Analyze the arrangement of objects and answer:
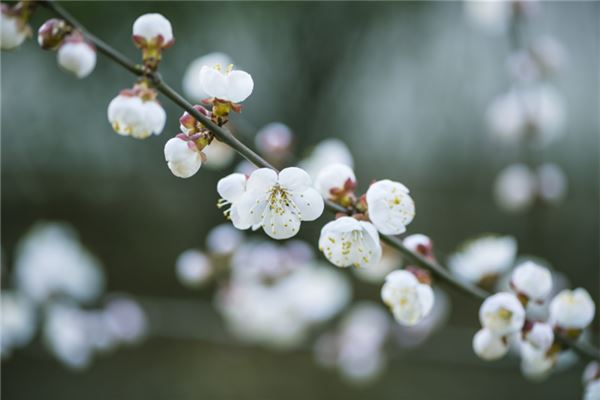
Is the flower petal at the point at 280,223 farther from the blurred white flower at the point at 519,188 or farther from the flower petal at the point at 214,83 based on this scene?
the blurred white flower at the point at 519,188

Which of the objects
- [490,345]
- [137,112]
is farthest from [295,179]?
[490,345]

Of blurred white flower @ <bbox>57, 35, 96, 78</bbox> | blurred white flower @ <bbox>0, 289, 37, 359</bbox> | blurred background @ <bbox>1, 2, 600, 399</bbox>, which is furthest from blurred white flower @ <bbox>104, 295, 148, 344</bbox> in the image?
blurred white flower @ <bbox>57, 35, 96, 78</bbox>

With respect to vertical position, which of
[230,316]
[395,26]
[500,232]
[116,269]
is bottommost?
[230,316]

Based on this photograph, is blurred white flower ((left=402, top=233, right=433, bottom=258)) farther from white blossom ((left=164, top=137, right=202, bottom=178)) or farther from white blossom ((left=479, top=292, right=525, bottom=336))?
white blossom ((left=164, top=137, right=202, bottom=178))

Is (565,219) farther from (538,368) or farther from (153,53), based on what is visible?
(153,53)

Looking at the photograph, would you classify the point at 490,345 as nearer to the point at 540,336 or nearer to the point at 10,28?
the point at 540,336

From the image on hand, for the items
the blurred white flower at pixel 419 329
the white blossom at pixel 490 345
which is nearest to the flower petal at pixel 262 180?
the white blossom at pixel 490 345

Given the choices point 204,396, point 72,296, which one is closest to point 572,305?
point 72,296
